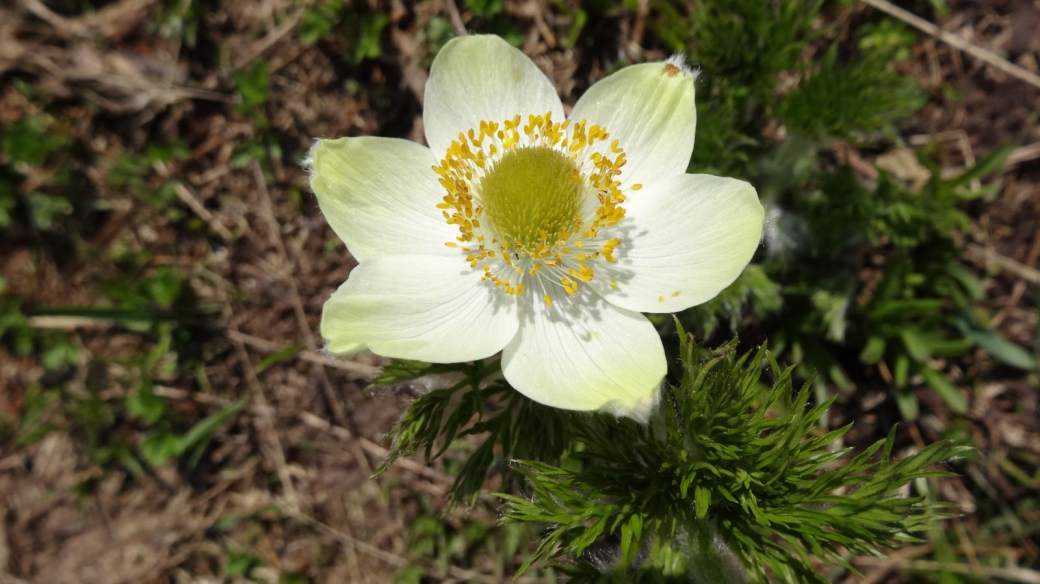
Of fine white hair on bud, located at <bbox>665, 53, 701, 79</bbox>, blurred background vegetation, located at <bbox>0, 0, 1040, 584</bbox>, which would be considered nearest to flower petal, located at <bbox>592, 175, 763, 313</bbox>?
fine white hair on bud, located at <bbox>665, 53, 701, 79</bbox>

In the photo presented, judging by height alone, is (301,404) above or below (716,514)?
below

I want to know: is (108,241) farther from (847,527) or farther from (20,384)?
(847,527)

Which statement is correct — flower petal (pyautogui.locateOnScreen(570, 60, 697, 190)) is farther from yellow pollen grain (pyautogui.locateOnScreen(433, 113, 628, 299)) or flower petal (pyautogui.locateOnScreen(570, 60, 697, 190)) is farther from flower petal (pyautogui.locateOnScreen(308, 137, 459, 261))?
flower petal (pyautogui.locateOnScreen(308, 137, 459, 261))

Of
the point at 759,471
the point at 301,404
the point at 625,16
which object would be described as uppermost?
the point at 625,16

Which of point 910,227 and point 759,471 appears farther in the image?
point 910,227

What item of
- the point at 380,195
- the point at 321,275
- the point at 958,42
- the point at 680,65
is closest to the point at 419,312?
the point at 380,195

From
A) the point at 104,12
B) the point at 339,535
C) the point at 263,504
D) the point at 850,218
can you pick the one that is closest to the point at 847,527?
the point at 850,218

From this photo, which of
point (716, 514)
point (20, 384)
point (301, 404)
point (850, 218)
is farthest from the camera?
point (20, 384)

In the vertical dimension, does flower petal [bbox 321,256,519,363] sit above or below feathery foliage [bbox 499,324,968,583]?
above
